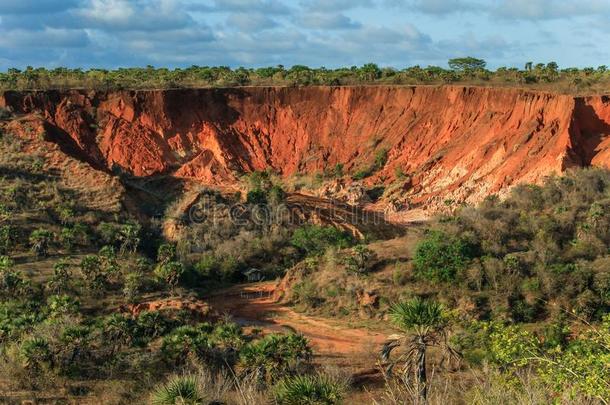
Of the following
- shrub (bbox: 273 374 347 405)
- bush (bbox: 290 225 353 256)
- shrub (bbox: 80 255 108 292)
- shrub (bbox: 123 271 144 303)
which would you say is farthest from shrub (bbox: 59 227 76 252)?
shrub (bbox: 273 374 347 405)

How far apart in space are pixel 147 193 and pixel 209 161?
384 inches

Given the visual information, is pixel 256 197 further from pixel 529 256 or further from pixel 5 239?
pixel 529 256

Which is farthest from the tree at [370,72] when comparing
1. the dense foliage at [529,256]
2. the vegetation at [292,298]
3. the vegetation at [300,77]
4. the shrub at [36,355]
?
the shrub at [36,355]

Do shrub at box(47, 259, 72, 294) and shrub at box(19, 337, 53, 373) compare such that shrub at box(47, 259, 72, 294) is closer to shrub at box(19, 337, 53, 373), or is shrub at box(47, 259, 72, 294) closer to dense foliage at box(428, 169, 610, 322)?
shrub at box(19, 337, 53, 373)

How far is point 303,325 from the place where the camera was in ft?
84.5

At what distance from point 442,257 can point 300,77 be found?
100ft

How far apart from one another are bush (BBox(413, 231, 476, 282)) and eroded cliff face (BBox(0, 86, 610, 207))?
13.9m

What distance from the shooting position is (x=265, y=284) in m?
31.6

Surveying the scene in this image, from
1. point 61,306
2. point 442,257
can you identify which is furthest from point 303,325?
point 61,306

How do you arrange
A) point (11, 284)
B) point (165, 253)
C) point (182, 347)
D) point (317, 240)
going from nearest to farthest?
point (182, 347), point (11, 284), point (165, 253), point (317, 240)

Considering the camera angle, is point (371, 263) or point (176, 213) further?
point (176, 213)

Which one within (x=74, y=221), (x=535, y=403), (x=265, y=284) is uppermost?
(x=535, y=403)

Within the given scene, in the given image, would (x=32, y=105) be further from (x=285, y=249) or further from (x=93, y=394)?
(x=93, y=394)

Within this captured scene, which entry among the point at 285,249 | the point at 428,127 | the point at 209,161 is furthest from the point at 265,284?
the point at 428,127
